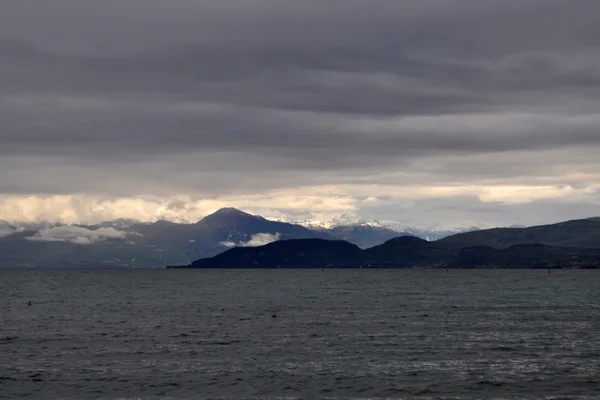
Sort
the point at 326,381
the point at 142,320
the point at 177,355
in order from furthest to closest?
the point at 142,320 → the point at 177,355 → the point at 326,381

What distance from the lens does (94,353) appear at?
332 ft

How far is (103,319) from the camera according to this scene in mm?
150375

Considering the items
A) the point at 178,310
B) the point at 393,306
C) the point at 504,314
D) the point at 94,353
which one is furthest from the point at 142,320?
the point at 504,314

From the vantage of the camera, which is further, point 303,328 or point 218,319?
point 218,319

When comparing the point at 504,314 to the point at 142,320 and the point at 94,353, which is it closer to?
the point at 142,320

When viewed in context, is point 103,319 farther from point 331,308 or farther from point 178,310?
point 331,308

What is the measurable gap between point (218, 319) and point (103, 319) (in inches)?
943

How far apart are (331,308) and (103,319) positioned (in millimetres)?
54517

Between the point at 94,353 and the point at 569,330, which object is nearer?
the point at 94,353

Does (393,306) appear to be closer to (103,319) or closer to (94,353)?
(103,319)

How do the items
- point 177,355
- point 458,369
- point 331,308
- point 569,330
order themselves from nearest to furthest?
point 458,369, point 177,355, point 569,330, point 331,308

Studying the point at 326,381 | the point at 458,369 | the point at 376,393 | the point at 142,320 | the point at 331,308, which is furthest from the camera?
the point at 331,308

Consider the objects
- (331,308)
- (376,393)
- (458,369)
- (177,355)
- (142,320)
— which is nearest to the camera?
(376,393)

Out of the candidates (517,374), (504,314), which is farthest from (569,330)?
(517,374)
